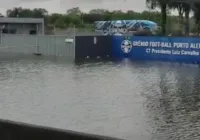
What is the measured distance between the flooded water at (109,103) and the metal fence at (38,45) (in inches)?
705

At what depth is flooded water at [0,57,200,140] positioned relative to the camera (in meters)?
12.3

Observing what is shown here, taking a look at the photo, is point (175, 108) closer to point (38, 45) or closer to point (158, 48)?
point (158, 48)

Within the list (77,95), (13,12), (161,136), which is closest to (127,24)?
(13,12)

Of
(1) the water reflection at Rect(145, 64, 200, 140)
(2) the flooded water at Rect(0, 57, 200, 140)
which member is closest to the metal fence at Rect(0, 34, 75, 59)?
(2) the flooded water at Rect(0, 57, 200, 140)

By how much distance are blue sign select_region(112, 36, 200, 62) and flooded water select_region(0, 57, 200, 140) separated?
10359 millimetres

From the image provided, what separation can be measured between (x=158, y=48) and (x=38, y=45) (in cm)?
1461

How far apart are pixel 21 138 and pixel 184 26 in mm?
52639

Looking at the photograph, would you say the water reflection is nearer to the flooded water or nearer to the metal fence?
the flooded water

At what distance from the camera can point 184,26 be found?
57.7m

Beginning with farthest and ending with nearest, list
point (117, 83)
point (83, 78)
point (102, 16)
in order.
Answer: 1. point (102, 16)
2. point (83, 78)
3. point (117, 83)

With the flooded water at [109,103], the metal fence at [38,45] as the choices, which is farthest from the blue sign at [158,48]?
the flooded water at [109,103]

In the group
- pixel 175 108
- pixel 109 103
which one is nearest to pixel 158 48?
pixel 109 103

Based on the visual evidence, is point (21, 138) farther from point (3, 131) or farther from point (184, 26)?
point (184, 26)

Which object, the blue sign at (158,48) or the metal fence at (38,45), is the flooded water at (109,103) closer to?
the blue sign at (158,48)
